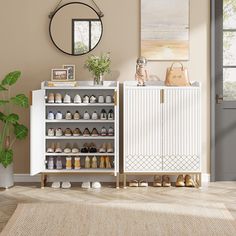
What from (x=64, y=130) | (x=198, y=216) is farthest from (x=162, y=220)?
(x=64, y=130)

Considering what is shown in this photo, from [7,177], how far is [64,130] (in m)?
0.73

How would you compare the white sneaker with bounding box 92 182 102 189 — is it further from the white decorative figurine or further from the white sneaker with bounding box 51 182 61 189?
the white decorative figurine

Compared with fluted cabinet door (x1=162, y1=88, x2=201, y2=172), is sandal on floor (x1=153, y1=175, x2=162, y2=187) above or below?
below

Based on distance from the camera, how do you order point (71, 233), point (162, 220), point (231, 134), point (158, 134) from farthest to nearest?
point (231, 134), point (158, 134), point (162, 220), point (71, 233)

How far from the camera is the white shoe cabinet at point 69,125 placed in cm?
591

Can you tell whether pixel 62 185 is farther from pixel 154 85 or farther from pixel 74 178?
pixel 154 85

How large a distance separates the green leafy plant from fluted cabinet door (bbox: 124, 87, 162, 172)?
3.29ft

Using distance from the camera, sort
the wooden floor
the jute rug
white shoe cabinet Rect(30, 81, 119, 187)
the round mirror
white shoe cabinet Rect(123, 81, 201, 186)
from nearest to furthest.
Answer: the jute rug → the wooden floor → white shoe cabinet Rect(30, 81, 119, 187) → white shoe cabinet Rect(123, 81, 201, 186) → the round mirror

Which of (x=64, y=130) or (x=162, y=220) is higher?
(x=64, y=130)

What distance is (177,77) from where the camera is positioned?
6168mm

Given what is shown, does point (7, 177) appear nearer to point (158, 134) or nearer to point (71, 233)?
point (158, 134)

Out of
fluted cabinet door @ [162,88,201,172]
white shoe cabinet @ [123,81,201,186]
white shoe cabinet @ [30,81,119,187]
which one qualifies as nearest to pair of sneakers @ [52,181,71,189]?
white shoe cabinet @ [30,81,119,187]

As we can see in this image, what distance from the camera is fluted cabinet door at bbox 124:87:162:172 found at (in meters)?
6.09

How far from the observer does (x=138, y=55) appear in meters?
6.44
